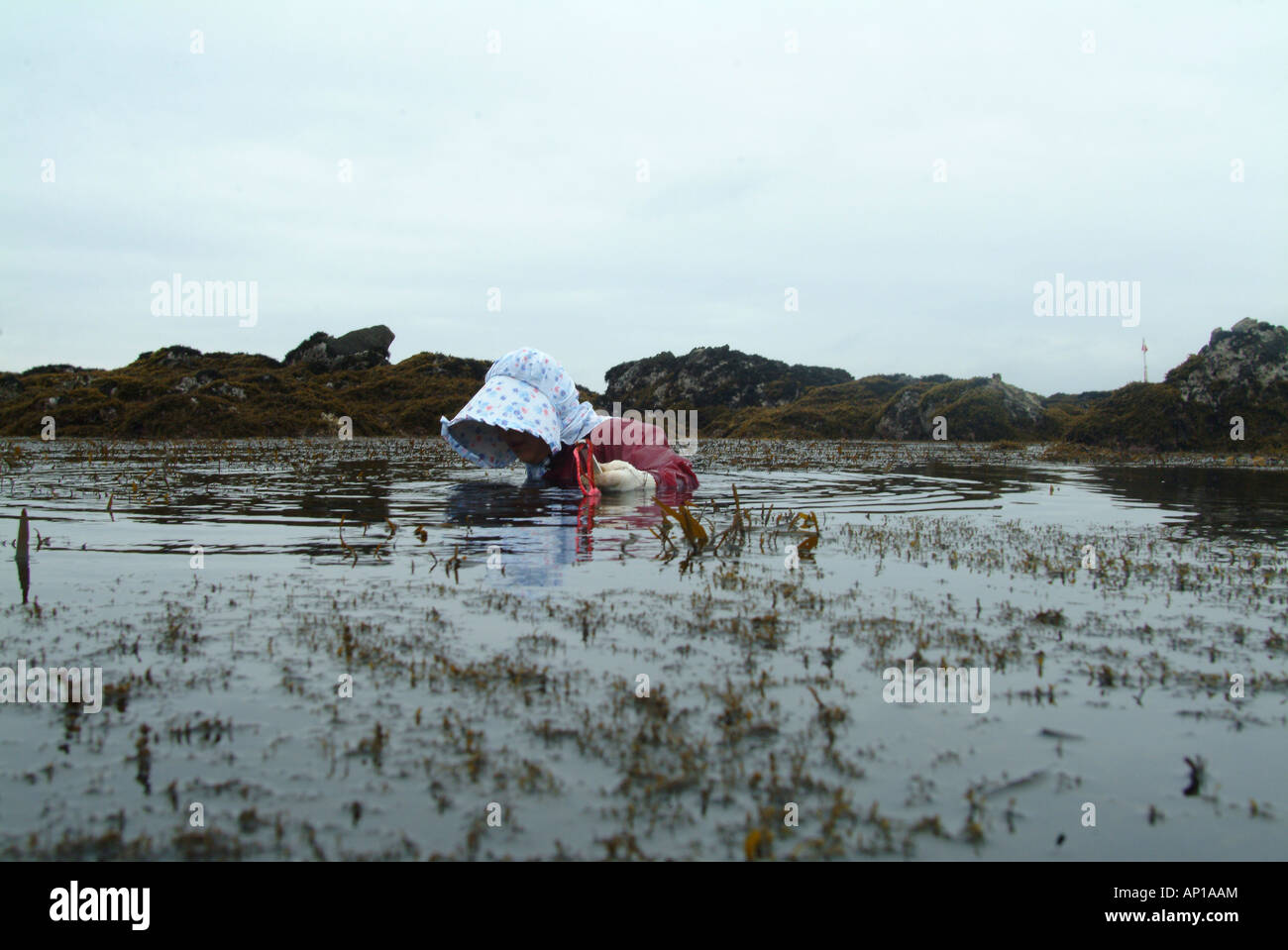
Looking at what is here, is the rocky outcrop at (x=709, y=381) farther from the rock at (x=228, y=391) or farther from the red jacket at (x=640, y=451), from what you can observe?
the red jacket at (x=640, y=451)

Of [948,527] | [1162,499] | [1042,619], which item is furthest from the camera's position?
[1162,499]

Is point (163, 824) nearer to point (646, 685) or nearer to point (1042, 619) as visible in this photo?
point (646, 685)

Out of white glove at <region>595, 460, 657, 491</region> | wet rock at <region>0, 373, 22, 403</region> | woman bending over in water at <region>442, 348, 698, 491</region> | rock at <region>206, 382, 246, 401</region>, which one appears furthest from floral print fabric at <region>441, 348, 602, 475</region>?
wet rock at <region>0, 373, 22, 403</region>

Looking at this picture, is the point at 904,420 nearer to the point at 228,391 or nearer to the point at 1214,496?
the point at 1214,496

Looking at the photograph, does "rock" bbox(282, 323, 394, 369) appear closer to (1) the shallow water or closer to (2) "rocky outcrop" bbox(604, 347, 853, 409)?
(2) "rocky outcrop" bbox(604, 347, 853, 409)

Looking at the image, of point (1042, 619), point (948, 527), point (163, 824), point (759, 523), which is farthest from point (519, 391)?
point (163, 824)

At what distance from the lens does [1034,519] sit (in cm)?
919

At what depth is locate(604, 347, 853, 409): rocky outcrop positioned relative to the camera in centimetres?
5706

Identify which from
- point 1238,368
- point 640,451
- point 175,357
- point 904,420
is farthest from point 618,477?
point 175,357
